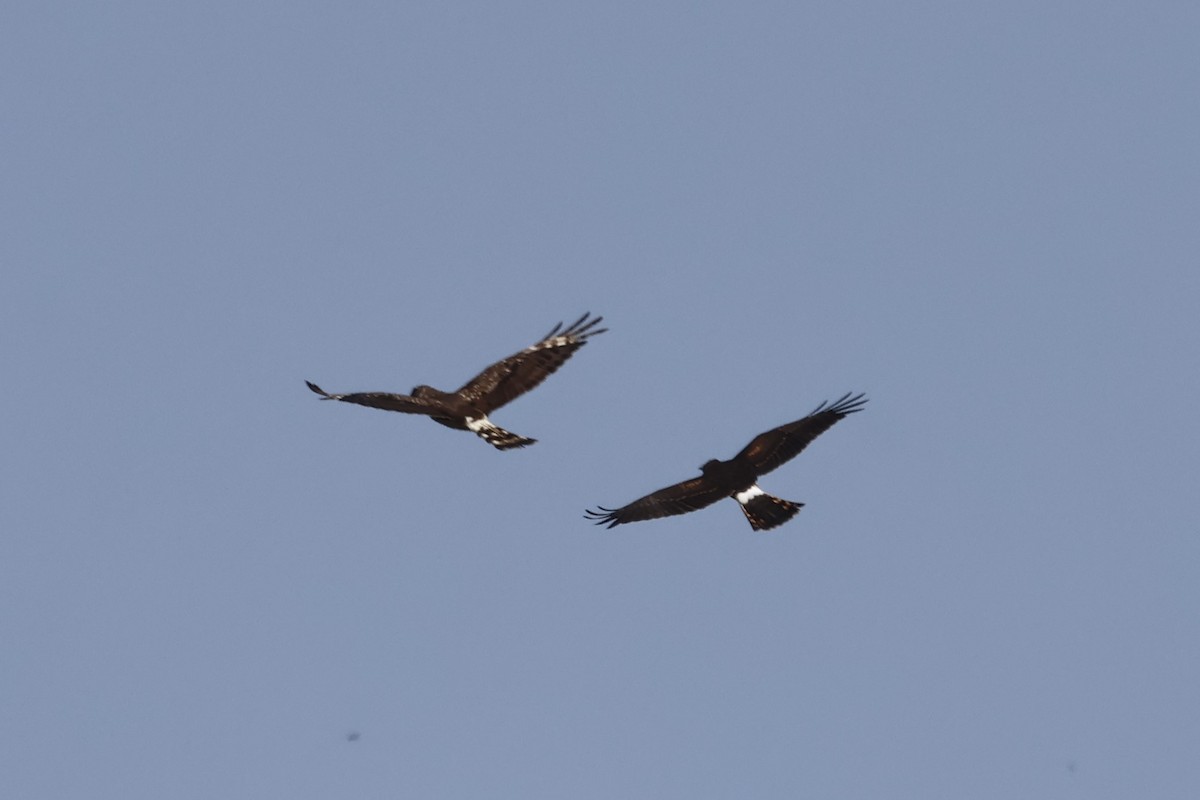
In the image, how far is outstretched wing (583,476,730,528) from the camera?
102 feet

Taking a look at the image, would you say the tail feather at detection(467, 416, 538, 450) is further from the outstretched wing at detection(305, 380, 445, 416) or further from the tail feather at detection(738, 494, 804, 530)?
the tail feather at detection(738, 494, 804, 530)

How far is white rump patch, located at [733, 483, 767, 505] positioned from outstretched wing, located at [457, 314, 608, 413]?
2.79 m

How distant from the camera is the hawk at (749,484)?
3073cm

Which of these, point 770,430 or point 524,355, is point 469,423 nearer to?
point 524,355

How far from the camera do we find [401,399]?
30.7 meters

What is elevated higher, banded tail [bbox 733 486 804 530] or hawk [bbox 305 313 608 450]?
hawk [bbox 305 313 608 450]

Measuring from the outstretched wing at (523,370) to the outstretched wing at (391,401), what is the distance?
42 centimetres

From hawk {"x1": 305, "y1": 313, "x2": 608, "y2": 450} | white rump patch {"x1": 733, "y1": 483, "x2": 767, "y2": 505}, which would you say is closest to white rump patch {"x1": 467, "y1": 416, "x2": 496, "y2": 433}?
hawk {"x1": 305, "y1": 313, "x2": 608, "y2": 450}

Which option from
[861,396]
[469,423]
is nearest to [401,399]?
[469,423]

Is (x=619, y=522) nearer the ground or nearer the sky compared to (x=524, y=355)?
nearer the ground

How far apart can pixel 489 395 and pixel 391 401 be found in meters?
1.31

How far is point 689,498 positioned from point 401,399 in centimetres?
379

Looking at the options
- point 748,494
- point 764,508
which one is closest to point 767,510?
point 764,508

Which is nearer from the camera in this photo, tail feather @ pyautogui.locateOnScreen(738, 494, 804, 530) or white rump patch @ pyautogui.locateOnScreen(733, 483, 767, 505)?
tail feather @ pyautogui.locateOnScreen(738, 494, 804, 530)
